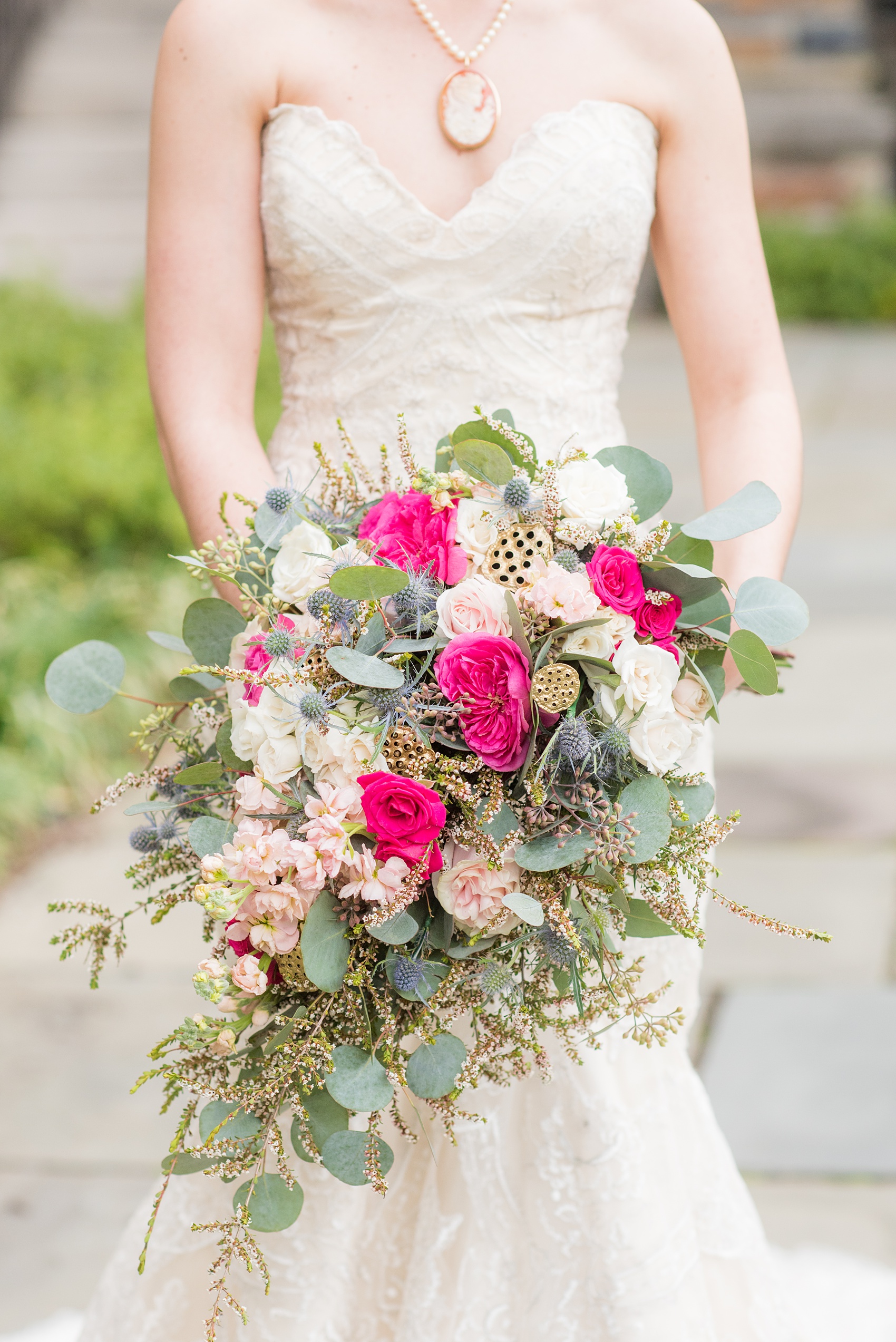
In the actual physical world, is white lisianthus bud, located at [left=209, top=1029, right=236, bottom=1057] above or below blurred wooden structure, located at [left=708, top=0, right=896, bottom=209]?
below

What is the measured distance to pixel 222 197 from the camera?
6.65 feet

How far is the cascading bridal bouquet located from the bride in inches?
17.3

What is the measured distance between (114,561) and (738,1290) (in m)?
4.36

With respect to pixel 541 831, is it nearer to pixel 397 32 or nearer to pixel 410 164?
pixel 410 164

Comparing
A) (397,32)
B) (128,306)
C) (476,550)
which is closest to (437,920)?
(476,550)

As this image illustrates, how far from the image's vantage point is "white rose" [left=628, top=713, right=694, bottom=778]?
152 cm

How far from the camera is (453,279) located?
6.89ft

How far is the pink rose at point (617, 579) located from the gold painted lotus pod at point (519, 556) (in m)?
0.06

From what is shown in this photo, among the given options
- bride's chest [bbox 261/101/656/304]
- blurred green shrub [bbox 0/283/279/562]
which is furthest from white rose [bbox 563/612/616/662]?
blurred green shrub [bbox 0/283/279/562]

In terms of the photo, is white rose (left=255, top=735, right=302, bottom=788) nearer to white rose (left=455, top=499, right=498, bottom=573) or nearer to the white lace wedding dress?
white rose (left=455, top=499, right=498, bottom=573)

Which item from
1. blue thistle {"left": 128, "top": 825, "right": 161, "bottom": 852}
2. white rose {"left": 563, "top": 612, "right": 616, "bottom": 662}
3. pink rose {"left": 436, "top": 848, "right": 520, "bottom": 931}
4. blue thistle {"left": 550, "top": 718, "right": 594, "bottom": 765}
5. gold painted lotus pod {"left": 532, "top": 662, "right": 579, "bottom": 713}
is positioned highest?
white rose {"left": 563, "top": 612, "right": 616, "bottom": 662}

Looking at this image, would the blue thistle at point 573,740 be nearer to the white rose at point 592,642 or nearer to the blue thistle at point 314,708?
the white rose at point 592,642

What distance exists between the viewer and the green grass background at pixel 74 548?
4.99 m

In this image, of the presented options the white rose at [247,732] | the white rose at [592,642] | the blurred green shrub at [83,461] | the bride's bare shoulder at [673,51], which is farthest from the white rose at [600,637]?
the blurred green shrub at [83,461]
